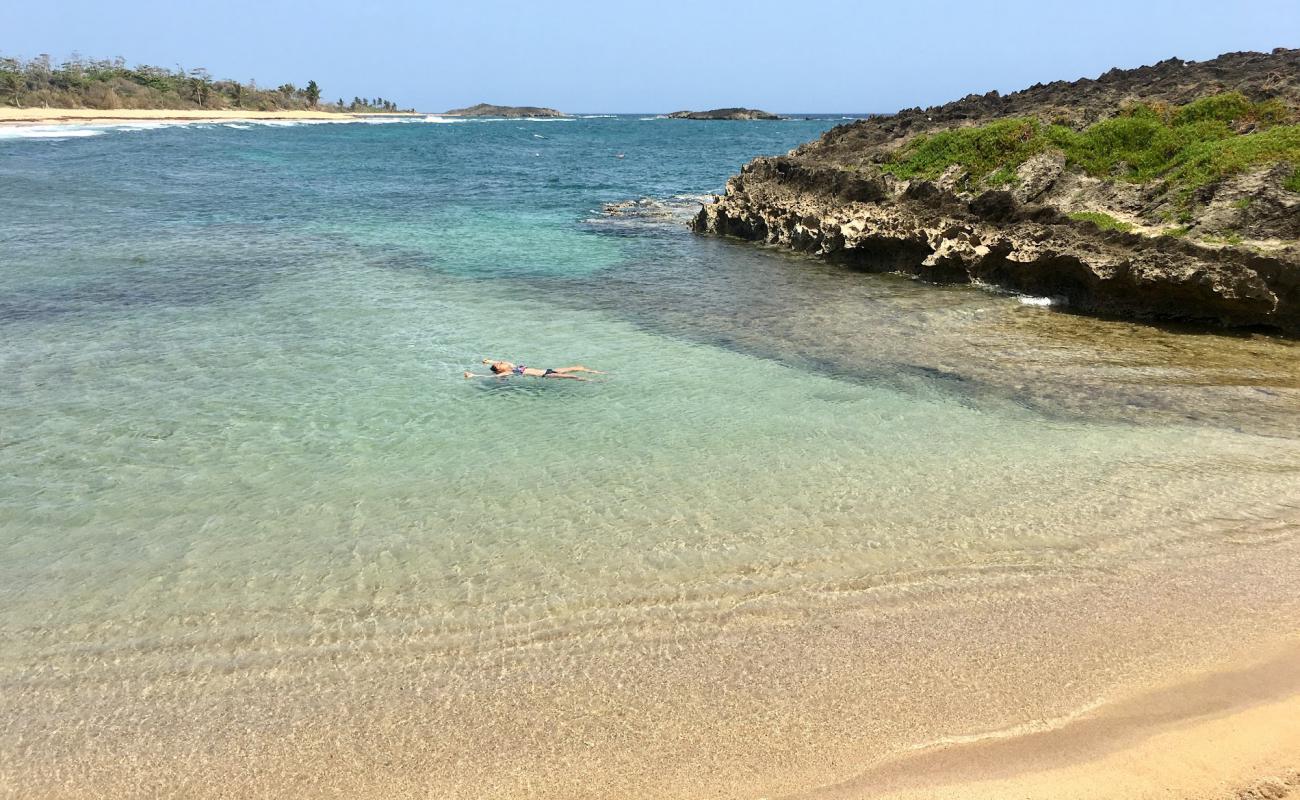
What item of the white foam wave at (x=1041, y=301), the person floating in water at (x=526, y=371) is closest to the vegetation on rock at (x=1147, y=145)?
the white foam wave at (x=1041, y=301)

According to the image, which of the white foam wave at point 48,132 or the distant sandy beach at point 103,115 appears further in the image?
the distant sandy beach at point 103,115

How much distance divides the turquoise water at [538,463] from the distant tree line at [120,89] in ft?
313

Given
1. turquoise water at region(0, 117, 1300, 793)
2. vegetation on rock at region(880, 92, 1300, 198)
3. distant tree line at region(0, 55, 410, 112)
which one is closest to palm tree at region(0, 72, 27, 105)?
distant tree line at region(0, 55, 410, 112)

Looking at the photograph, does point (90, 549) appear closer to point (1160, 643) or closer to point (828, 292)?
point (1160, 643)

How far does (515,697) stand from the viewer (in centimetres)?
558

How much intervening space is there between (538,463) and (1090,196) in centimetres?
1589

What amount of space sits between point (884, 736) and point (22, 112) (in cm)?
10526

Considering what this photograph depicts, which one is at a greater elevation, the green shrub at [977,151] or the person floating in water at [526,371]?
the green shrub at [977,151]

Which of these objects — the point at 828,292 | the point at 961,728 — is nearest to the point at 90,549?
the point at 961,728

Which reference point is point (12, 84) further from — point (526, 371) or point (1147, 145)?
point (1147, 145)

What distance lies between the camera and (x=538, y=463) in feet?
30.2

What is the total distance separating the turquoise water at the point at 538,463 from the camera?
6391 mm

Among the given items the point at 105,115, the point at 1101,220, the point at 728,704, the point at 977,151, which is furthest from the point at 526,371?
the point at 105,115

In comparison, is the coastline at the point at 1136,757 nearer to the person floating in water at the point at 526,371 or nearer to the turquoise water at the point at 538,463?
the turquoise water at the point at 538,463
